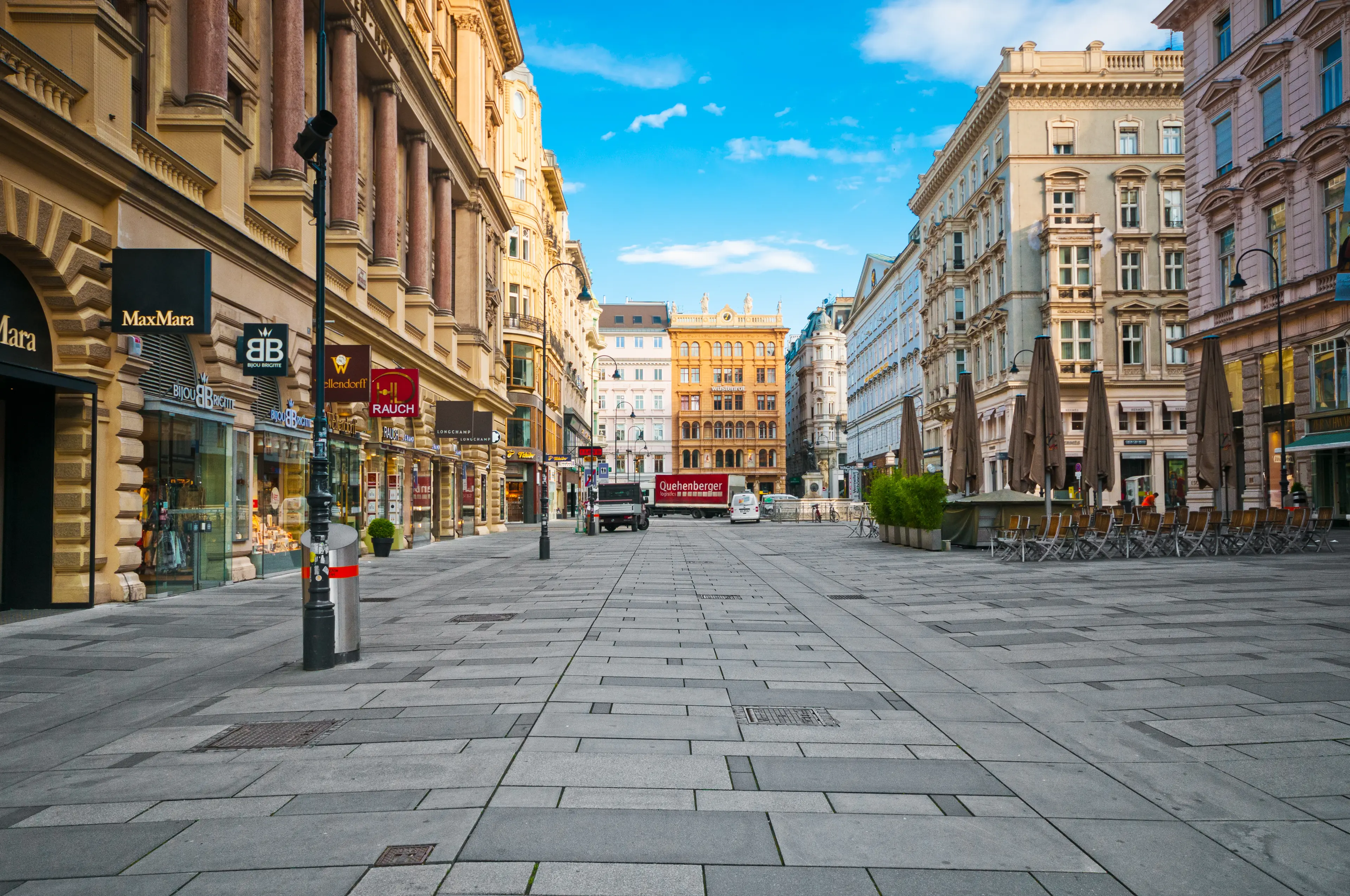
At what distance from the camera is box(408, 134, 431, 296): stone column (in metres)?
34.5

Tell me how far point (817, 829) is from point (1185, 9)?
42545 mm

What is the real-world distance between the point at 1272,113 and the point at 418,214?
29.5 metres

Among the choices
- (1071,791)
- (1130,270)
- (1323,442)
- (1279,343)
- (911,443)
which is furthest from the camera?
(1130,270)

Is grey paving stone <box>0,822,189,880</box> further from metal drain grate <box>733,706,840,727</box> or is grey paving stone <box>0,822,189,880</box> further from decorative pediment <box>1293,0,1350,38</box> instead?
decorative pediment <box>1293,0,1350,38</box>

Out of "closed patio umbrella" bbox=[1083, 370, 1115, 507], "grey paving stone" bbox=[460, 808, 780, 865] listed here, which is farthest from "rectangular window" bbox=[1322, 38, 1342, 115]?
"grey paving stone" bbox=[460, 808, 780, 865]

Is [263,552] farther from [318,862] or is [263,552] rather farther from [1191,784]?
[1191,784]

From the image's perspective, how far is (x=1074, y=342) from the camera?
5231cm

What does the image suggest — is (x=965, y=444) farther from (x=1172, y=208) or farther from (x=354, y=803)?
(x=1172, y=208)

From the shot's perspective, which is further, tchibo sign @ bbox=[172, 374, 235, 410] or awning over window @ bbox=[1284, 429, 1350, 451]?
awning over window @ bbox=[1284, 429, 1350, 451]

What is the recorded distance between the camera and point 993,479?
58031 millimetres

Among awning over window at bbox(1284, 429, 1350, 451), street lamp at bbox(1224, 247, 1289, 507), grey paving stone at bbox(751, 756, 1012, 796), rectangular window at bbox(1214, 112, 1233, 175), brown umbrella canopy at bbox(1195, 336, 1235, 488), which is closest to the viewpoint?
grey paving stone at bbox(751, 756, 1012, 796)

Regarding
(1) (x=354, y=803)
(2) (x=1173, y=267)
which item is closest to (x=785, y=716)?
(1) (x=354, y=803)

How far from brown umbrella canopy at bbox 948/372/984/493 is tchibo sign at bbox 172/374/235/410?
19.4 metres

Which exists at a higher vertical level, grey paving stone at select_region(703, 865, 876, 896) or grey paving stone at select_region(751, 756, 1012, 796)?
grey paving stone at select_region(703, 865, 876, 896)
